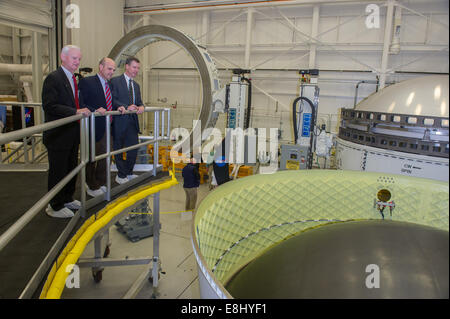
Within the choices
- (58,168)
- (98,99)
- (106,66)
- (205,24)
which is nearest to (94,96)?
(98,99)

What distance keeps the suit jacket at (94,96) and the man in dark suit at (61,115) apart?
0.60m

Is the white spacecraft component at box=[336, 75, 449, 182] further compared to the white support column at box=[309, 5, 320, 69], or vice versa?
the white support column at box=[309, 5, 320, 69]

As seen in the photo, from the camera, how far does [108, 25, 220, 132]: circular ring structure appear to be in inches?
318

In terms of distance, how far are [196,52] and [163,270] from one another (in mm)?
5274

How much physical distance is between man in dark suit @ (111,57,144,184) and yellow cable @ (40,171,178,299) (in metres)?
0.36

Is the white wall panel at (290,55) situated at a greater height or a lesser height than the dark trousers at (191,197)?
greater

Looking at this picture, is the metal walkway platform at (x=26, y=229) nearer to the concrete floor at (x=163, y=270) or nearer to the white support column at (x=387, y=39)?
the concrete floor at (x=163, y=270)

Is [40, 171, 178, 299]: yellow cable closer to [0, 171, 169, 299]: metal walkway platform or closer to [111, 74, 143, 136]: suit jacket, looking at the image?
[0, 171, 169, 299]: metal walkway platform

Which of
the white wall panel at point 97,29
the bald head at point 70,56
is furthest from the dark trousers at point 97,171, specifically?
the white wall panel at point 97,29

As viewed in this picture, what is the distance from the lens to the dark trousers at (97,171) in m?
3.32

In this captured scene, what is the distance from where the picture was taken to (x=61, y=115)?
2732mm

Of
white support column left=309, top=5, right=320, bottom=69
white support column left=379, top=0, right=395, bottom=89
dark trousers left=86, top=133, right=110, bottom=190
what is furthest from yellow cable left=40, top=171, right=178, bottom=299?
white support column left=309, top=5, right=320, bottom=69
